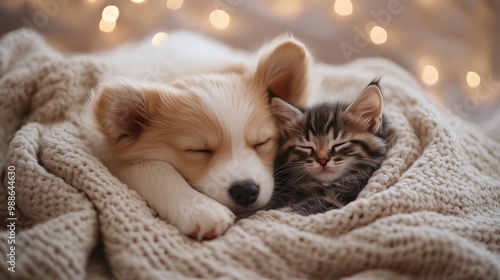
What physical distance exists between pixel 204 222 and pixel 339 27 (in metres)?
1.80

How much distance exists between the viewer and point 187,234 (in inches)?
43.1

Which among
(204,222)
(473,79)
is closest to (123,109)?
(204,222)

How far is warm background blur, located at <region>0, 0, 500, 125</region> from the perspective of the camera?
7.05 ft

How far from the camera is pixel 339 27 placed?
238 cm

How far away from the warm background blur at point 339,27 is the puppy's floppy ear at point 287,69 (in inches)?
Answer: 36.5

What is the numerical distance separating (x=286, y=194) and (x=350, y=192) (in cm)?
24

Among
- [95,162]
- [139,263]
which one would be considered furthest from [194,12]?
[139,263]

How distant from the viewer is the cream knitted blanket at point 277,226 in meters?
0.93

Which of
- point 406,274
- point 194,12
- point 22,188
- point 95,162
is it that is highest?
point 194,12

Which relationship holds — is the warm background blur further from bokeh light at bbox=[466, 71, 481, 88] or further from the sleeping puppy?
the sleeping puppy

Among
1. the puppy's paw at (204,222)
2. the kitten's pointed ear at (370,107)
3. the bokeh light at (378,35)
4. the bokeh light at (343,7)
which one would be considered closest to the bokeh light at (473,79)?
the bokeh light at (378,35)

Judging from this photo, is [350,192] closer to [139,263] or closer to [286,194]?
[286,194]

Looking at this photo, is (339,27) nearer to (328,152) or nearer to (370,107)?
(370,107)

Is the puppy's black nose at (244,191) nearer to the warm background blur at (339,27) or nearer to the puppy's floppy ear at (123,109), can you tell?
the puppy's floppy ear at (123,109)
